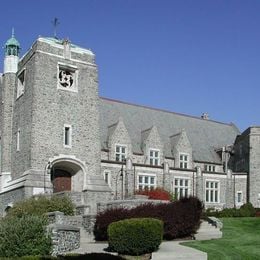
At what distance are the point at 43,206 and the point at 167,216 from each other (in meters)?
8.70

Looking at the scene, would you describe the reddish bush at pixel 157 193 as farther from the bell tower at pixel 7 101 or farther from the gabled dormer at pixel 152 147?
the bell tower at pixel 7 101

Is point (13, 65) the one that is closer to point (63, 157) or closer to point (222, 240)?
point (63, 157)

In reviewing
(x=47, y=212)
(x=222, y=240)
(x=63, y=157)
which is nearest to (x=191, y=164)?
(x=63, y=157)

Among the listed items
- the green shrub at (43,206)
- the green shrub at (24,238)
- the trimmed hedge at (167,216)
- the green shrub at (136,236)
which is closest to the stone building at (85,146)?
the green shrub at (43,206)

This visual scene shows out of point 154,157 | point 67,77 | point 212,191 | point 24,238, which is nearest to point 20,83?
point 67,77

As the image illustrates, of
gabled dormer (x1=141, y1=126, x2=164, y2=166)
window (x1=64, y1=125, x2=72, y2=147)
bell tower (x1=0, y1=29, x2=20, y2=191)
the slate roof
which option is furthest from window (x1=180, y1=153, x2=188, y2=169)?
bell tower (x1=0, y1=29, x2=20, y2=191)

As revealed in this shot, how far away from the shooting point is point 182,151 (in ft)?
179

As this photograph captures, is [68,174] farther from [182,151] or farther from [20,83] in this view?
[182,151]

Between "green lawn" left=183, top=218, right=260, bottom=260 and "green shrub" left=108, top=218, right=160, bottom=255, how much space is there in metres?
2.24

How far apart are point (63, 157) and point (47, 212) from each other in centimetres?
830

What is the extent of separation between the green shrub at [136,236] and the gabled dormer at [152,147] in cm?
2651

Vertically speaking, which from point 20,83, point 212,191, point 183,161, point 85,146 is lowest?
point 212,191

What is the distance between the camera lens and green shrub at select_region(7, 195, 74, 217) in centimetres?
3444

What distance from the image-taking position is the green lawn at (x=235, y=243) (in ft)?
78.9
